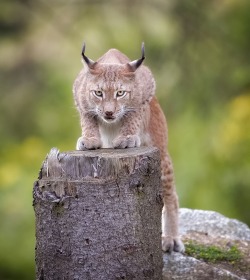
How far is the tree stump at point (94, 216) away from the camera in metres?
4.38

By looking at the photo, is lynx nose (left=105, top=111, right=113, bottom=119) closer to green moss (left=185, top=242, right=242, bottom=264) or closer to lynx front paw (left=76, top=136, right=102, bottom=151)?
lynx front paw (left=76, top=136, right=102, bottom=151)

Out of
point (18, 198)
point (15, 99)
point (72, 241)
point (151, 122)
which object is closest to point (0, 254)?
point (18, 198)

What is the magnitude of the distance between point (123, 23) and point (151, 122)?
229 inches

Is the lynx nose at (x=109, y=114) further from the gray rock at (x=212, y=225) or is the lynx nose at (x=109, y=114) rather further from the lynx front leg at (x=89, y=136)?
the gray rock at (x=212, y=225)

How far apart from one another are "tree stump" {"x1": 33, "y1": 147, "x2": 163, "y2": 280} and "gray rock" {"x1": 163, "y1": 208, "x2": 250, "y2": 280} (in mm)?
932

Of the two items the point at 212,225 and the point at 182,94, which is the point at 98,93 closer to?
the point at 212,225

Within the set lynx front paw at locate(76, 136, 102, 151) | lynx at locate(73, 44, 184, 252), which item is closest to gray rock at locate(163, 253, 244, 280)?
lynx at locate(73, 44, 184, 252)

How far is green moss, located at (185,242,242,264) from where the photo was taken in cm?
567

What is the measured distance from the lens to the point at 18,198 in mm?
9828

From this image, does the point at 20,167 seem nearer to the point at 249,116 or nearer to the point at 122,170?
the point at 249,116

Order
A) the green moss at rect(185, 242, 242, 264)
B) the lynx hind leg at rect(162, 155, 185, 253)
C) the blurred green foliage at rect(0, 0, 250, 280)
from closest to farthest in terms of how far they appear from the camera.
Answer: the green moss at rect(185, 242, 242, 264) → the lynx hind leg at rect(162, 155, 185, 253) → the blurred green foliage at rect(0, 0, 250, 280)

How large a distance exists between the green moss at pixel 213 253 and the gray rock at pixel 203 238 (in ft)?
0.29

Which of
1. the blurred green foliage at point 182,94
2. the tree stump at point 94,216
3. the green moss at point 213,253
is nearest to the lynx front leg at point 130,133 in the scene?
the tree stump at point 94,216

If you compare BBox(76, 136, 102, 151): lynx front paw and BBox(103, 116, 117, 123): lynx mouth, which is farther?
BBox(103, 116, 117, 123): lynx mouth
